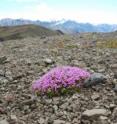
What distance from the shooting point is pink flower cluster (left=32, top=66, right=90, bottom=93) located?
37.2 feet

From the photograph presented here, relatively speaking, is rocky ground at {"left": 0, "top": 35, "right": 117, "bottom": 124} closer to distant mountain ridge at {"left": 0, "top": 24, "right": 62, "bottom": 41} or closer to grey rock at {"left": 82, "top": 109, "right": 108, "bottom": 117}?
grey rock at {"left": 82, "top": 109, "right": 108, "bottom": 117}

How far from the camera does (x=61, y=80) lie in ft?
37.5

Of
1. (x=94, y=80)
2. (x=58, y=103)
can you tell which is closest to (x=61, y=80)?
(x=58, y=103)

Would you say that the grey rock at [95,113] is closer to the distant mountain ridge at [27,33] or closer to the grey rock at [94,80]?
the grey rock at [94,80]

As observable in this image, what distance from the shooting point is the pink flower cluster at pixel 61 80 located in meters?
11.4

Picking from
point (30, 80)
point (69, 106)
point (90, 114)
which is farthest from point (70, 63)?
point (90, 114)

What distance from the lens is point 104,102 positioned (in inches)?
416

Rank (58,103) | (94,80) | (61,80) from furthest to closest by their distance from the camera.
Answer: (94,80)
(61,80)
(58,103)

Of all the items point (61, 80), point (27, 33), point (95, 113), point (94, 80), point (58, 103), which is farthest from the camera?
point (27, 33)

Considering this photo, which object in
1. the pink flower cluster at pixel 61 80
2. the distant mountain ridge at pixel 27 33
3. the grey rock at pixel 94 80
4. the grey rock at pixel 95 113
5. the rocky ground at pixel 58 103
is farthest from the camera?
the distant mountain ridge at pixel 27 33

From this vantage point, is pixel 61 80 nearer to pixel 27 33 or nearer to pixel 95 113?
pixel 95 113

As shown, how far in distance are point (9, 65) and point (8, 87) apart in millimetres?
4308

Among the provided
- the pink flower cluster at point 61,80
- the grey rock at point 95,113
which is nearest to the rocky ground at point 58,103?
the grey rock at point 95,113

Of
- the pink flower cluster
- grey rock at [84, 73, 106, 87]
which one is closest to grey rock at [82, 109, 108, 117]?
the pink flower cluster
